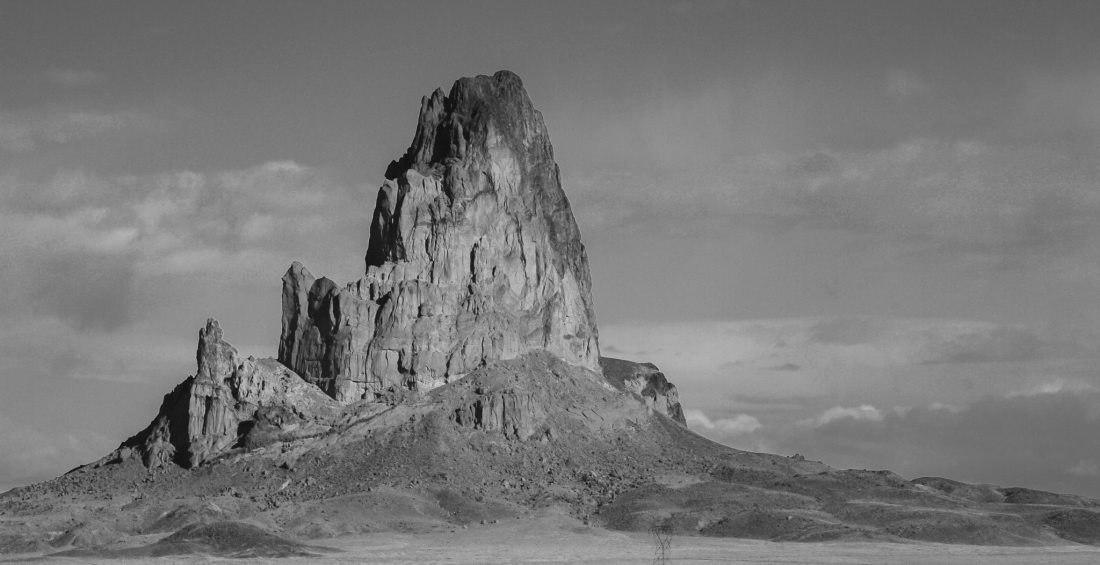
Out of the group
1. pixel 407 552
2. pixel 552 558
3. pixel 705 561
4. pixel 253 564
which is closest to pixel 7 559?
pixel 253 564

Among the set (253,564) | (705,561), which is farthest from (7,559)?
(705,561)

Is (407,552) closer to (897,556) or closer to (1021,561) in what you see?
(897,556)

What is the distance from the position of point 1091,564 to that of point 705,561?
1623 inches

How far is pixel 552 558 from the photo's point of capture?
193250mm

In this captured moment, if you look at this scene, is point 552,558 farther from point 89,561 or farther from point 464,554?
point 89,561

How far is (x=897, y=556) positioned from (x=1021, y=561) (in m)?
13.6

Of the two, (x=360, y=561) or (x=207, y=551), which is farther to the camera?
(x=207, y=551)

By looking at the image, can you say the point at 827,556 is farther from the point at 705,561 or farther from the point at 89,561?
the point at 89,561

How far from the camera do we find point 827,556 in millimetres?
197875

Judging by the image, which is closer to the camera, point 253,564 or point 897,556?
point 253,564

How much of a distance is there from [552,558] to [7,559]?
200ft

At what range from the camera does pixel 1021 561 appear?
642ft

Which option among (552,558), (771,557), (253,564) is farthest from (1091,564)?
(253,564)

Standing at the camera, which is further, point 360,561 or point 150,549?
point 150,549
